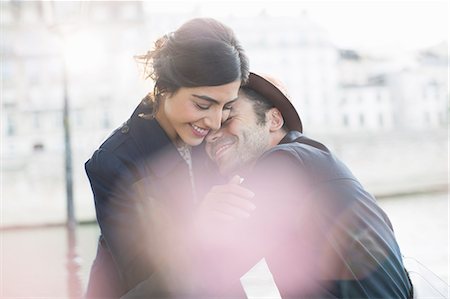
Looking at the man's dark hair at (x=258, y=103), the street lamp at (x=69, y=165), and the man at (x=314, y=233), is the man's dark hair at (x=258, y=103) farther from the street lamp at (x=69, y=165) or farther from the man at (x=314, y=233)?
the street lamp at (x=69, y=165)

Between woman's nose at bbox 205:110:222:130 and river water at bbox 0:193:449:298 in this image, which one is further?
river water at bbox 0:193:449:298

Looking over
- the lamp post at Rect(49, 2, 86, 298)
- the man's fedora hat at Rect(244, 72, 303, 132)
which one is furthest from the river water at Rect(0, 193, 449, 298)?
the man's fedora hat at Rect(244, 72, 303, 132)

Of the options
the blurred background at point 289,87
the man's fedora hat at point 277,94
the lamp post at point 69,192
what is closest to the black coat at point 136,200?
the man's fedora hat at point 277,94

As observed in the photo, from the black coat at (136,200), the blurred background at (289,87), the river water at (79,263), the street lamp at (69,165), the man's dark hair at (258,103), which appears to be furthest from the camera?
the blurred background at (289,87)

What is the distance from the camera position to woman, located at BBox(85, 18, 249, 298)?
122 centimetres

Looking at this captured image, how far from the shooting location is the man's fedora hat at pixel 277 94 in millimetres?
1360

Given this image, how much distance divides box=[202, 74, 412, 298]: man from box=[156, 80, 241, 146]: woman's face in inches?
8.4

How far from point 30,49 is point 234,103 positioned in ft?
111

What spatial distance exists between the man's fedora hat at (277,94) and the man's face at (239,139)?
4 centimetres

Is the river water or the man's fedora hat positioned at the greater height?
the man's fedora hat

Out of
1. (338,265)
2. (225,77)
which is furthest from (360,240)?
(225,77)

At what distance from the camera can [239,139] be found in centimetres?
138

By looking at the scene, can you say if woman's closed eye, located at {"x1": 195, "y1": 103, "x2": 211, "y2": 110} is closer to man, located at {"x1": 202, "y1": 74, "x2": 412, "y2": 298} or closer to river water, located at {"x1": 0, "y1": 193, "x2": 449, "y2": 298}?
man, located at {"x1": 202, "y1": 74, "x2": 412, "y2": 298}

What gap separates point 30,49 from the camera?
3316 centimetres
